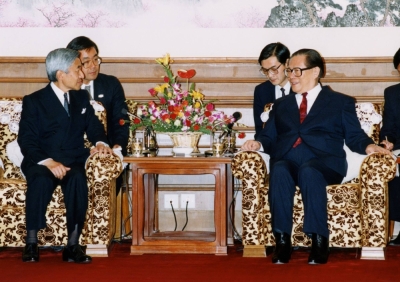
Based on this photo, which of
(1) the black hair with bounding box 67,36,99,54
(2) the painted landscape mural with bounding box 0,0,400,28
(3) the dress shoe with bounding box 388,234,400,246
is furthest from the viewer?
(2) the painted landscape mural with bounding box 0,0,400,28

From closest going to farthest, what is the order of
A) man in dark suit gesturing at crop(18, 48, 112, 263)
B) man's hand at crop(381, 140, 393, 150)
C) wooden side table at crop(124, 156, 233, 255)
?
man in dark suit gesturing at crop(18, 48, 112, 263)
wooden side table at crop(124, 156, 233, 255)
man's hand at crop(381, 140, 393, 150)

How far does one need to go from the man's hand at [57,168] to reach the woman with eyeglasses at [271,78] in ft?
4.80

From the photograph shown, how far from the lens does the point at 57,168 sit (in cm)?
425

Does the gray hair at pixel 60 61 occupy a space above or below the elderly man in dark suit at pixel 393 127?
above

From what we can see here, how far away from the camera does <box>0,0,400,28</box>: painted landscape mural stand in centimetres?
548

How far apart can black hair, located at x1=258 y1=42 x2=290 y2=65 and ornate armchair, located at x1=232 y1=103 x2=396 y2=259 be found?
104cm

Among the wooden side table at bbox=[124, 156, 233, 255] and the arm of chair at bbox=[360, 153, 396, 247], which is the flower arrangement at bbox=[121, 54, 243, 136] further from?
the arm of chair at bbox=[360, 153, 396, 247]

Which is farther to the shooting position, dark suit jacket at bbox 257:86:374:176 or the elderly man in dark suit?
the elderly man in dark suit

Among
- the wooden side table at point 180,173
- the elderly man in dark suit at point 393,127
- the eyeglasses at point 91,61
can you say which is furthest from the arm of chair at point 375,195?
the eyeglasses at point 91,61

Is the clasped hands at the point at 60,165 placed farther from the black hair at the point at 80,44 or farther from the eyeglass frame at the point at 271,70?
the eyeglass frame at the point at 271,70

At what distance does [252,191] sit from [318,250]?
52 centimetres

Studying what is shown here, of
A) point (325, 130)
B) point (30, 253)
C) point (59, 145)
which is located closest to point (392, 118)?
point (325, 130)

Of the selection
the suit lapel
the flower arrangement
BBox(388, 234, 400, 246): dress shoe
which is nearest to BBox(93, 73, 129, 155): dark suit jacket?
the flower arrangement

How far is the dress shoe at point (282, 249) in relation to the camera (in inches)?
161
